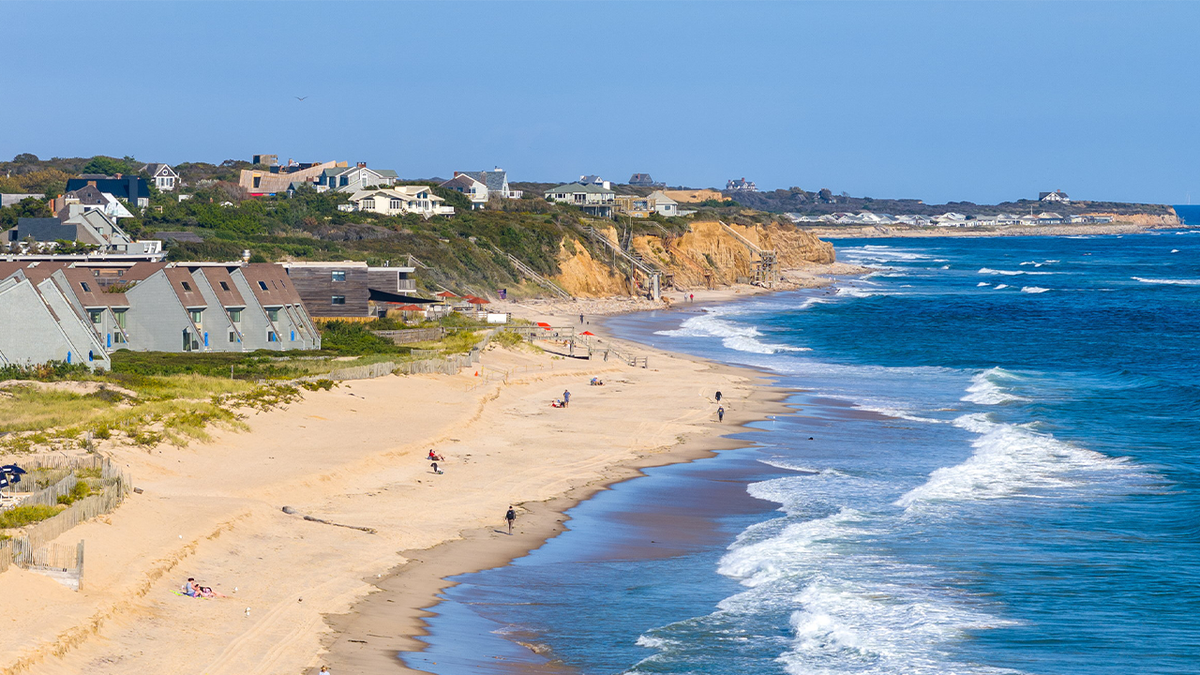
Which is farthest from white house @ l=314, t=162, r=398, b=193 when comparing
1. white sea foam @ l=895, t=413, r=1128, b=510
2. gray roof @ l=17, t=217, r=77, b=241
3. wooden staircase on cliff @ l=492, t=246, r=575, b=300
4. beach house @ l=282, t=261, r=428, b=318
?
white sea foam @ l=895, t=413, r=1128, b=510

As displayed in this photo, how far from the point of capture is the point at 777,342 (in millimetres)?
76438

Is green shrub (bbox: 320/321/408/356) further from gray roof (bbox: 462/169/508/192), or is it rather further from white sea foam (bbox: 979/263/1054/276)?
white sea foam (bbox: 979/263/1054/276)

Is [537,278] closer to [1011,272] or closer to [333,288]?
[333,288]

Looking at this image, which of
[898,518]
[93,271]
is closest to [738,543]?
[898,518]

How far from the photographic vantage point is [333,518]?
28109 mm

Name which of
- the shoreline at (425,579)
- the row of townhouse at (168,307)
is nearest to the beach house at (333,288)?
the row of townhouse at (168,307)

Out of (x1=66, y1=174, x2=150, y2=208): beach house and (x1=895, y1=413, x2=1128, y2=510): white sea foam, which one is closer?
(x1=895, y1=413, x2=1128, y2=510): white sea foam

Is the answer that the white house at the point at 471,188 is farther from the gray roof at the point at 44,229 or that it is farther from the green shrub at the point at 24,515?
the green shrub at the point at 24,515

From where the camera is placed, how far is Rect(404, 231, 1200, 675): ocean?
21562mm

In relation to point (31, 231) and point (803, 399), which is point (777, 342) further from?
point (31, 231)

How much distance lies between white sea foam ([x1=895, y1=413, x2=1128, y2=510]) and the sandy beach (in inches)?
335

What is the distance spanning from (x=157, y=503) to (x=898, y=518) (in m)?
18.2

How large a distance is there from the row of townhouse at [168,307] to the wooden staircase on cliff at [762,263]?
8593 centimetres

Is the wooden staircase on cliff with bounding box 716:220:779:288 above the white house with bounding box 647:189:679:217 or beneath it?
beneath
